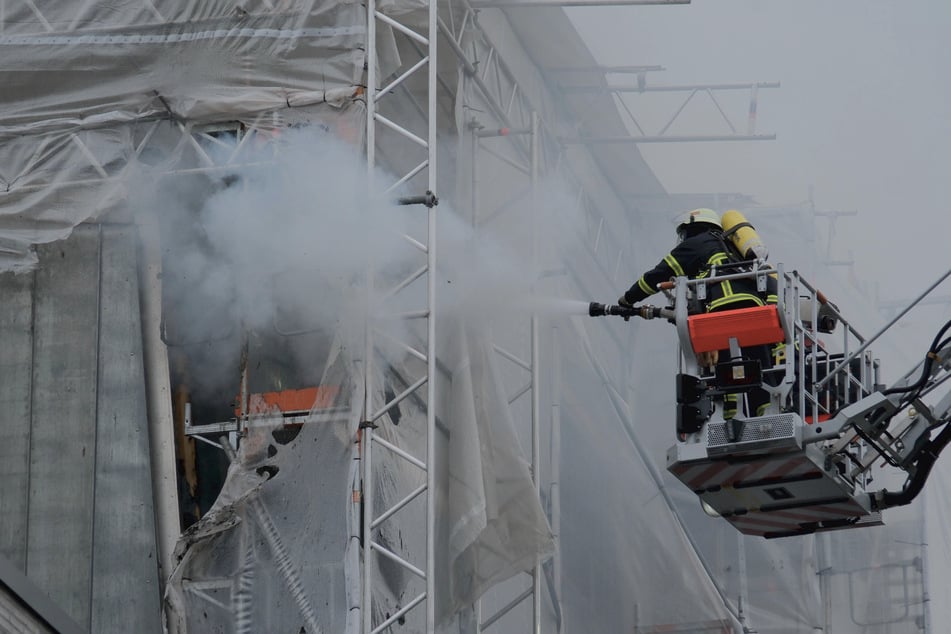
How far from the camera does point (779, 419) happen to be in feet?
27.8

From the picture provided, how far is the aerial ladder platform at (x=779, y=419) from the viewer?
852cm

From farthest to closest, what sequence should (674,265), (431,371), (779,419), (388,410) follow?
(388,410)
(431,371)
(674,265)
(779,419)

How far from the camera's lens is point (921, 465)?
8.81 meters

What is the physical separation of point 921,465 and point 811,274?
593 centimetres

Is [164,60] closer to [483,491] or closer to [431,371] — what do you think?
[431,371]

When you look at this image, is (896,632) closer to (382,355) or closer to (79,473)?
(382,355)

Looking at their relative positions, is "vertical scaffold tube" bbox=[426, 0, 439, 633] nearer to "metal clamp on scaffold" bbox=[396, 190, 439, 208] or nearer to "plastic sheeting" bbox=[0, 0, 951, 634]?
"metal clamp on scaffold" bbox=[396, 190, 439, 208]

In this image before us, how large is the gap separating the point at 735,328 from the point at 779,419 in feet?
1.69

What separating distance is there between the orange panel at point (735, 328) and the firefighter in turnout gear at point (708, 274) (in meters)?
0.15

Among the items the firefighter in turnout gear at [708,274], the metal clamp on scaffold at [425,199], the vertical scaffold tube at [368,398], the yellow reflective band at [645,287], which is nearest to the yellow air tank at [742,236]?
the firefighter in turnout gear at [708,274]

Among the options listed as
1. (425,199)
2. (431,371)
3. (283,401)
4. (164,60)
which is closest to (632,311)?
(431,371)

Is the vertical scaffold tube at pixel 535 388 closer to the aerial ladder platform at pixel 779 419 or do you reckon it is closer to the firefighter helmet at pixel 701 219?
the aerial ladder platform at pixel 779 419

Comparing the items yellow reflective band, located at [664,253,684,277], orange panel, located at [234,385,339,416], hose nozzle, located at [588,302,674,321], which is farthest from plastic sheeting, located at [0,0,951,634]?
yellow reflective band, located at [664,253,684,277]

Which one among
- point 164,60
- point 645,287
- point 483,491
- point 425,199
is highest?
point 164,60
